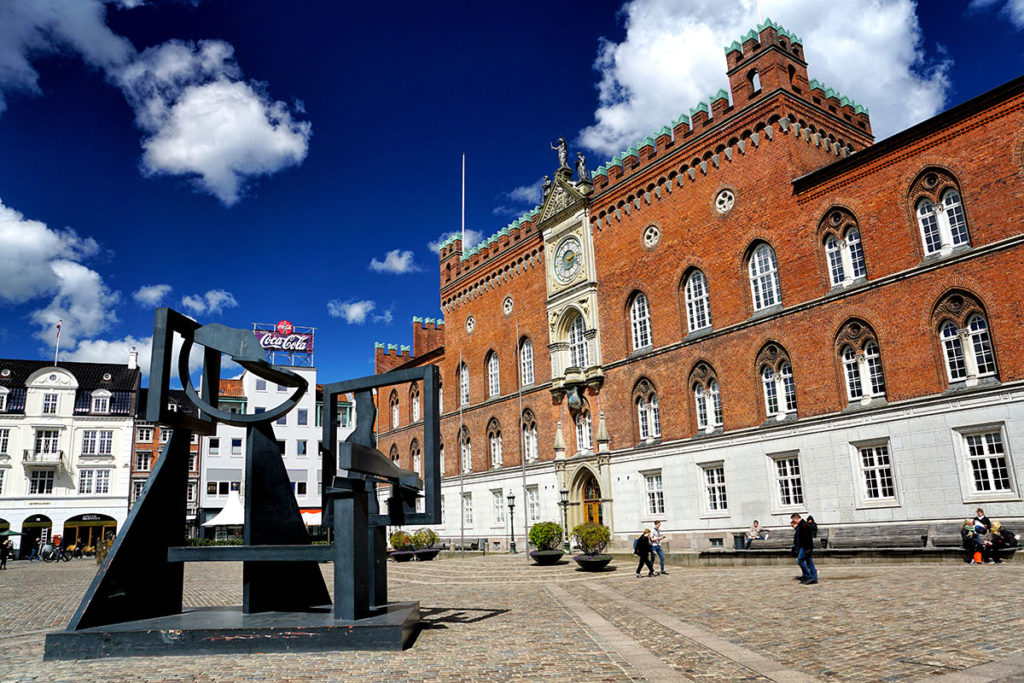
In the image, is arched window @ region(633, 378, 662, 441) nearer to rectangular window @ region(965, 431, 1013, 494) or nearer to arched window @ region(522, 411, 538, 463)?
arched window @ region(522, 411, 538, 463)

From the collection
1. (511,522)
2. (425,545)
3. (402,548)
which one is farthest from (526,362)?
(402,548)

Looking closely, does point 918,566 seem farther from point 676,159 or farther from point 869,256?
point 676,159

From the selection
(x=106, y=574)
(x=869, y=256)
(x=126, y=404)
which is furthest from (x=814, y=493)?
(x=126, y=404)

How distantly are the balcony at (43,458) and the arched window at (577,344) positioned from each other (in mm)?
44434

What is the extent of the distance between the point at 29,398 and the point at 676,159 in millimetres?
55482

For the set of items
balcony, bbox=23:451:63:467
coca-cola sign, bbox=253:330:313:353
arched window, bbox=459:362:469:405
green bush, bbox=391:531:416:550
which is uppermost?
coca-cola sign, bbox=253:330:313:353

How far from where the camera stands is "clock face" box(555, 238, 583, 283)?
40562 mm

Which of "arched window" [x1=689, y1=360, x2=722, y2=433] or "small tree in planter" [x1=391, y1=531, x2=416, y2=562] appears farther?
"small tree in planter" [x1=391, y1=531, x2=416, y2=562]

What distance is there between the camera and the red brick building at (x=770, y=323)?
76.5 ft

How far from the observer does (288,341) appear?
69312 millimetres

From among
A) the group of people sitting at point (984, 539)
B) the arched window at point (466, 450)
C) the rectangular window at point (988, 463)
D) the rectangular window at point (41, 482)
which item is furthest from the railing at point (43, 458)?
the rectangular window at point (988, 463)

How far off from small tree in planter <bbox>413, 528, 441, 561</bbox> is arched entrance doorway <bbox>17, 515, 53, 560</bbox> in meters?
37.3

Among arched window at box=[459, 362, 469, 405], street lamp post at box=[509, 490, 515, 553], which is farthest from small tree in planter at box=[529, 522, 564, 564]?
arched window at box=[459, 362, 469, 405]

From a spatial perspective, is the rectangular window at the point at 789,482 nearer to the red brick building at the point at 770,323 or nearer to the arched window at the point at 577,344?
the red brick building at the point at 770,323
